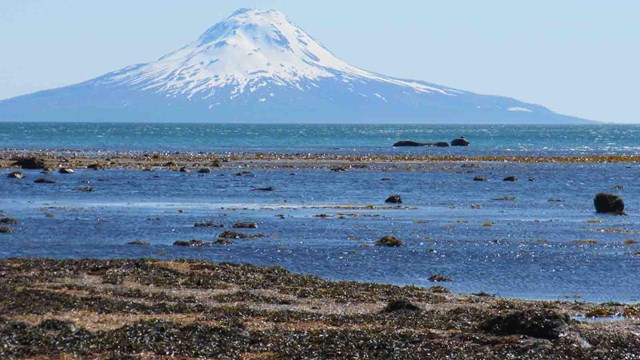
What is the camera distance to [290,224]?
2138 inches

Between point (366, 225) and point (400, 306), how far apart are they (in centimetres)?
2445

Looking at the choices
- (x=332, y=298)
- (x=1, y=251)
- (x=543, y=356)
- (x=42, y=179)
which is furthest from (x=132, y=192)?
(x=543, y=356)

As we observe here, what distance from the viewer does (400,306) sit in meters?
30.0

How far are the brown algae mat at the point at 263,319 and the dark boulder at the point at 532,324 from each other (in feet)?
0.08

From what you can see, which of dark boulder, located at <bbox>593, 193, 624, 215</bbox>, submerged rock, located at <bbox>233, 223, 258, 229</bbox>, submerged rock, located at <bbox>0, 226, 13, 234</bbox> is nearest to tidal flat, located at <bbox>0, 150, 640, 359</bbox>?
submerged rock, located at <bbox>0, 226, 13, 234</bbox>

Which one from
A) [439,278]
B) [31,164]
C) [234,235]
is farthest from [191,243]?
[31,164]

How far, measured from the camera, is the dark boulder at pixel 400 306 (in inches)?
1180

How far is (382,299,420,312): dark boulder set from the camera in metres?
30.0

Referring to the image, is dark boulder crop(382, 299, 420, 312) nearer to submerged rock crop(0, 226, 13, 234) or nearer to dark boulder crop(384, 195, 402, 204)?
submerged rock crop(0, 226, 13, 234)

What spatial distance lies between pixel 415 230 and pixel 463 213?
10356mm

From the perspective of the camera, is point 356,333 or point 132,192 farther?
point 132,192

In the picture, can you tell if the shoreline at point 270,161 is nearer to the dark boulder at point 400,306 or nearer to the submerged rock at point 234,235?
the submerged rock at point 234,235

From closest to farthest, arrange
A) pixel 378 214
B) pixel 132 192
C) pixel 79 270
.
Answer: pixel 79 270 < pixel 378 214 < pixel 132 192

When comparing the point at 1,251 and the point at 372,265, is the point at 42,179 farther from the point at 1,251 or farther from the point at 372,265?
the point at 372,265
